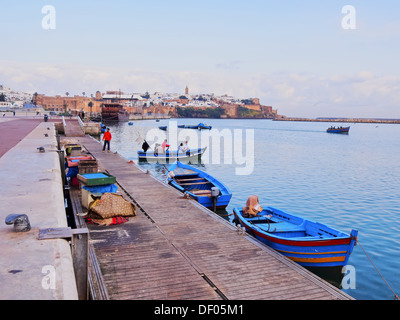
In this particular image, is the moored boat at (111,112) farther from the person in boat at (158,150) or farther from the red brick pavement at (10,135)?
the person in boat at (158,150)

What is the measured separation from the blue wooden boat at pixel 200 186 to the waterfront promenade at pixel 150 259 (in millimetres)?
3951

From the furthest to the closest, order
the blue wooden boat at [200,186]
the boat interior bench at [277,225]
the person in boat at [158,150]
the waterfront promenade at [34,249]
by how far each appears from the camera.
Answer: the person in boat at [158,150]
the blue wooden boat at [200,186]
the boat interior bench at [277,225]
the waterfront promenade at [34,249]

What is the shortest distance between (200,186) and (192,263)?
11128 mm

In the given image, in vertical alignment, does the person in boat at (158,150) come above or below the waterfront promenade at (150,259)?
above

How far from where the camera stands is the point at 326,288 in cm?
745

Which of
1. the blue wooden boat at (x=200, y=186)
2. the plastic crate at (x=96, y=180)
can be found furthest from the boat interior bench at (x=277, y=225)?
the plastic crate at (x=96, y=180)

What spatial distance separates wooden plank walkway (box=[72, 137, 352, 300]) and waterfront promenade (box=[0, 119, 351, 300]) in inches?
0.8

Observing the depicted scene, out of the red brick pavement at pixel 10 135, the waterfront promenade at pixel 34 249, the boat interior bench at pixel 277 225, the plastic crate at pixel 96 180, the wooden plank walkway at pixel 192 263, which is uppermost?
the red brick pavement at pixel 10 135

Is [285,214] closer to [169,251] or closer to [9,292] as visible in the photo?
[169,251]

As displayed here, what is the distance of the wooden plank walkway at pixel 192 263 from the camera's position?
7156mm

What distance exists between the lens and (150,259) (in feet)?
27.9

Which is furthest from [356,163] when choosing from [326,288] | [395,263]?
[326,288]

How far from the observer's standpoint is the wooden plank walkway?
23.5ft
